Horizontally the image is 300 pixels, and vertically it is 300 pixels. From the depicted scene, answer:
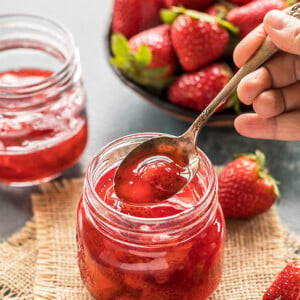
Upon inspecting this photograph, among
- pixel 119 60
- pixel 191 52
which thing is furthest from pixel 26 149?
pixel 191 52

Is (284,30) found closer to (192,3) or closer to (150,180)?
(150,180)

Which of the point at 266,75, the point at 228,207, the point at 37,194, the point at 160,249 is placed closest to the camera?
the point at 160,249

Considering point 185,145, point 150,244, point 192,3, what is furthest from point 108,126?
point 150,244

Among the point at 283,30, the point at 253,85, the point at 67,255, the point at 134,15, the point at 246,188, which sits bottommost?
the point at 67,255

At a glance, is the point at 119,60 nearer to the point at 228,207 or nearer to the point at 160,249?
the point at 228,207

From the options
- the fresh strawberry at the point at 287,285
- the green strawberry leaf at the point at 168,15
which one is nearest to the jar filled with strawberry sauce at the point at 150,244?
the fresh strawberry at the point at 287,285

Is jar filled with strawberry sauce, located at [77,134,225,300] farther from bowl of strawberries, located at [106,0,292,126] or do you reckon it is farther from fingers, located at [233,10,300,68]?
bowl of strawberries, located at [106,0,292,126]
